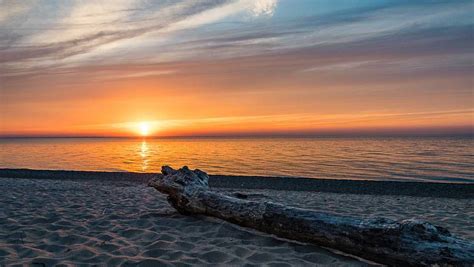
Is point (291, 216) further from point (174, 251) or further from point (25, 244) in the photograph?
point (25, 244)

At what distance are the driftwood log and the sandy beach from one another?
0.20 meters

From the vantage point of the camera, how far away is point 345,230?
5848 millimetres

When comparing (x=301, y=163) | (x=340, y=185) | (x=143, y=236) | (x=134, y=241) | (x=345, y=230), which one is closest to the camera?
(x=345, y=230)

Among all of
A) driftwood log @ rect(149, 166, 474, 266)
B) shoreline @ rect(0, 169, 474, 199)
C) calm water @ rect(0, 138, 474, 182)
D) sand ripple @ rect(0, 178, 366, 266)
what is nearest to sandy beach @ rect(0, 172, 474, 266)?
sand ripple @ rect(0, 178, 366, 266)

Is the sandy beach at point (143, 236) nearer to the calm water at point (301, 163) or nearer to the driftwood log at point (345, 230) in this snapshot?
the driftwood log at point (345, 230)

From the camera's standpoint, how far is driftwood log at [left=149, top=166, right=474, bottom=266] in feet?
16.2

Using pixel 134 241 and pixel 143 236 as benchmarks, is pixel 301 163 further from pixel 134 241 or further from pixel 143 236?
pixel 134 241

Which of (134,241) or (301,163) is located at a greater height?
(134,241)

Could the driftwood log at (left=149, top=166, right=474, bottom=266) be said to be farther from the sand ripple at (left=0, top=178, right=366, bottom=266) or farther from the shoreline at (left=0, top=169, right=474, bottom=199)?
the shoreline at (left=0, top=169, right=474, bottom=199)

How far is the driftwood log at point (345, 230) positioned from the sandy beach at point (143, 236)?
199 mm

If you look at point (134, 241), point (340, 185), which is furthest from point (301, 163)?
point (134, 241)

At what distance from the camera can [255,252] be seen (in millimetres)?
6012

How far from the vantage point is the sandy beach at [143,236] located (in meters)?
5.70

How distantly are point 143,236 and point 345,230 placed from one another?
368 cm
